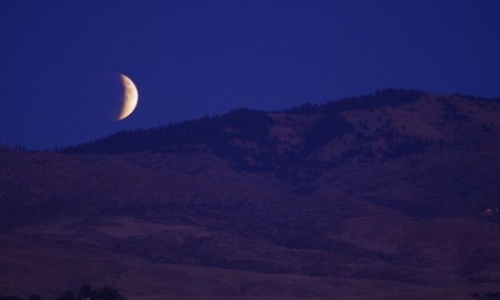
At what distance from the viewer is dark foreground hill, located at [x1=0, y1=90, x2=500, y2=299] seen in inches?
2167

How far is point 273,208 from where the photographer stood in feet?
270

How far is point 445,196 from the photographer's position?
86.6m

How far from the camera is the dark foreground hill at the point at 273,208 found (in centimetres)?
5503

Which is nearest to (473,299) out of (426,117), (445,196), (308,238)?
(308,238)

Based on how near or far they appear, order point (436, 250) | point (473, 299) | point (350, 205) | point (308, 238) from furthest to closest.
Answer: point (350, 205) < point (308, 238) < point (436, 250) < point (473, 299)

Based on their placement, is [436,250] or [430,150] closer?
[436,250]

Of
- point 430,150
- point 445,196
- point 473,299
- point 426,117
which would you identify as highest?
point 426,117

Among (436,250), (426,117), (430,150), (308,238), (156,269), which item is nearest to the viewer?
(156,269)

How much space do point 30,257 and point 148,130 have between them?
230ft

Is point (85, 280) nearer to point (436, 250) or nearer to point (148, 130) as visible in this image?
point (436, 250)

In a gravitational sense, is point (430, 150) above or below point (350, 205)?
above

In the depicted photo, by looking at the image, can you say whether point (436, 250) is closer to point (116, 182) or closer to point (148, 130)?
point (116, 182)

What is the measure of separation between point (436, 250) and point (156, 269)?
19407 mm

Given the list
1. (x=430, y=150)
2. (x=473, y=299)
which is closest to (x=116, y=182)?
(x=430, y=150)
